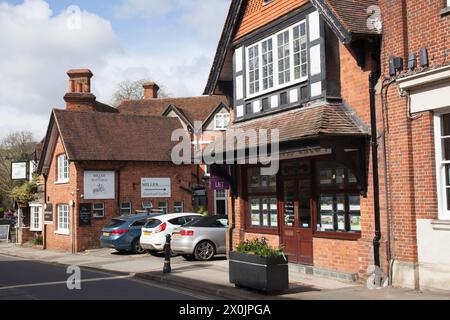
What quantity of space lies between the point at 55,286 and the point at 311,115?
7.29m

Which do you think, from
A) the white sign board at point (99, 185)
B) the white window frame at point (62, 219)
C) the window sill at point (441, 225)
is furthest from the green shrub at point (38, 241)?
the window sill at point (441, 225)

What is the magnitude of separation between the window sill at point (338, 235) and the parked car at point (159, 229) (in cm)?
658

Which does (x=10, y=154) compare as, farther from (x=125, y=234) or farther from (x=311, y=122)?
(x=311, y=122)

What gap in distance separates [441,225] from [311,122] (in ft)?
11.7

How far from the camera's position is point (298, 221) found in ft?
47.2

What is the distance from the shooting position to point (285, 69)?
14367 millimetres

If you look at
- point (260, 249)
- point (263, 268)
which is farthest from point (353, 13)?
point (263, 268)

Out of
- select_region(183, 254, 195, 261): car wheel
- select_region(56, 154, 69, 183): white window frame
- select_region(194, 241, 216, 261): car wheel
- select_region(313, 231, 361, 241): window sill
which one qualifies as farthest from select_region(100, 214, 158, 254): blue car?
select_region(313, 231, 361, 241): window sill

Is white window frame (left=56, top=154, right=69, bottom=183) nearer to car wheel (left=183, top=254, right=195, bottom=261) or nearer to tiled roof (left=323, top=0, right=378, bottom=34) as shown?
car wheel (left=183, top=254, right=195, bottom=261)

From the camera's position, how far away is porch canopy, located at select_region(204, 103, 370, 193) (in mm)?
11828

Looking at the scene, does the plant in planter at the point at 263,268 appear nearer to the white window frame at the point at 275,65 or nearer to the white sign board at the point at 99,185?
the white window frame at the point at 275,65

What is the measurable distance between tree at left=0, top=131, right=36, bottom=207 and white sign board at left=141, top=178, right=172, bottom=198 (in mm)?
25558

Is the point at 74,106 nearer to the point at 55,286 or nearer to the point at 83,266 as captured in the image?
the point at 83,266
